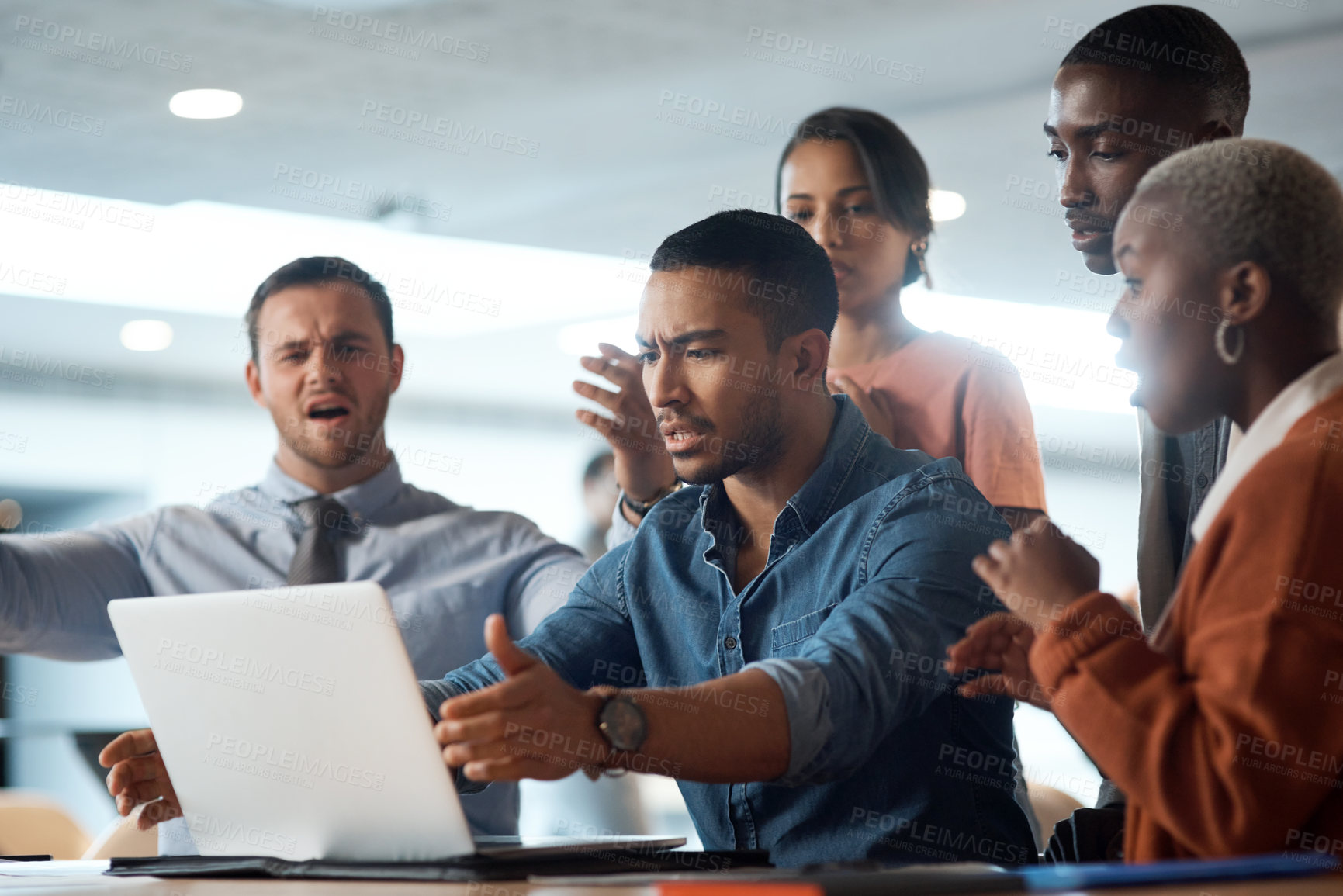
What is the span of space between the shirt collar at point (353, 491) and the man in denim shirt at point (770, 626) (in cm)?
66

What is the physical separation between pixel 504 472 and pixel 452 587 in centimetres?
695

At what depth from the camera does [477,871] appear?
1.11 m

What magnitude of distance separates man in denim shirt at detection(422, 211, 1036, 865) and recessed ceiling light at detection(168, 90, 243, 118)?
313cm

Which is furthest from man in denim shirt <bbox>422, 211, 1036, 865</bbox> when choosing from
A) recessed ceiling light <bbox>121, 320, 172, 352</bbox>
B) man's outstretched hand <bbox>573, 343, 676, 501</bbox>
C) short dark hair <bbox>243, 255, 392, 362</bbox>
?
recessed ceiling light <bbox>121, 320, 172, 352</bbox>

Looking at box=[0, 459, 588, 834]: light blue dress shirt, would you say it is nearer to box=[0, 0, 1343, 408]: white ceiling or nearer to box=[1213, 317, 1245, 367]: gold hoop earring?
box=[1213, 317, 1245, 367]: gold hoop earring

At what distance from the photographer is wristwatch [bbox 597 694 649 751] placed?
1.16 metres

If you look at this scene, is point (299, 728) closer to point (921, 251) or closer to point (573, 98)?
point (921, 251)

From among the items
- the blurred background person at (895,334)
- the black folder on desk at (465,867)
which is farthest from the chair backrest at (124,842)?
the blurred background person at (895,334)

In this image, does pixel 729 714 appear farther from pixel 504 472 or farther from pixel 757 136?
pixel 504 472

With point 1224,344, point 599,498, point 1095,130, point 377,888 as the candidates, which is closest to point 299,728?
point 377,888

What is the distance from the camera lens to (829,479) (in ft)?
5.34

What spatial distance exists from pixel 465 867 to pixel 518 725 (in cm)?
14

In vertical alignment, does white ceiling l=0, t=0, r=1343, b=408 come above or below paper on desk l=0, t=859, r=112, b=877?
above

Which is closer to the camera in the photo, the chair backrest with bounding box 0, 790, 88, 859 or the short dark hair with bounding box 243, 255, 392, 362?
the short dark hair with bounding box 243, 255, 392, 362
